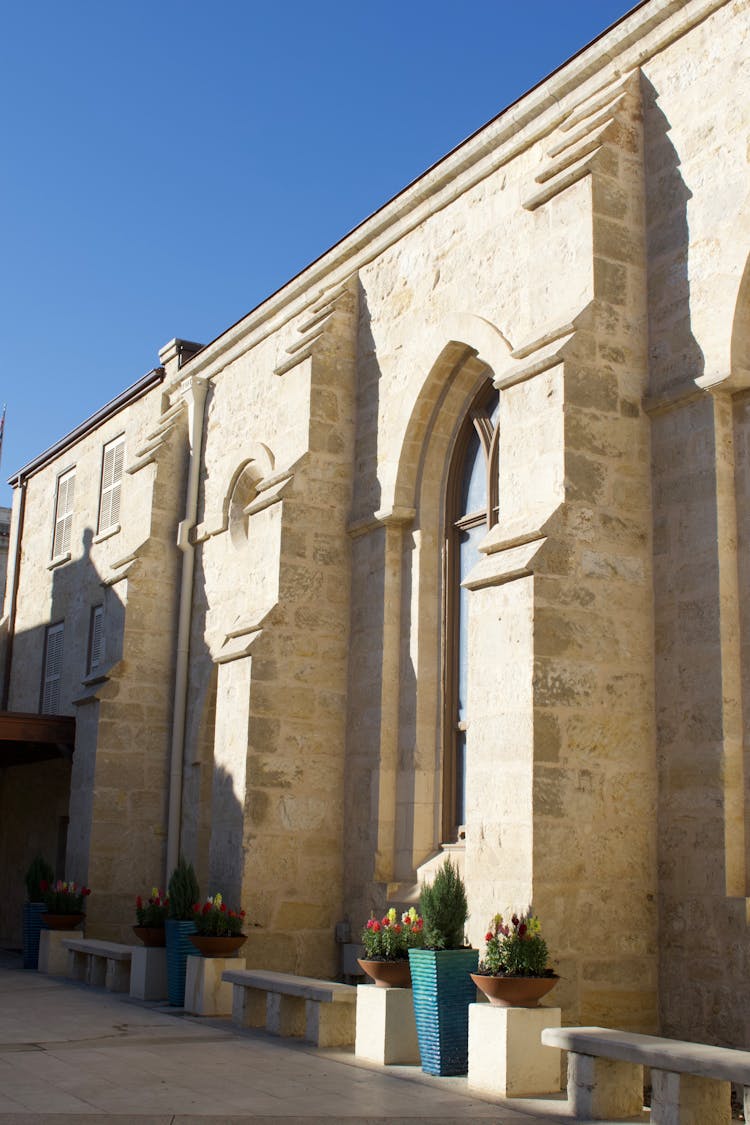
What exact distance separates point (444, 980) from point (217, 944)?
3.58m

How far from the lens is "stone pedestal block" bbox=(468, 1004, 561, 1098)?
7531 millimetres

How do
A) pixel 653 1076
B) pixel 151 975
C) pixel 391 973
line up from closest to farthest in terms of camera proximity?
1. pixel 653 1076
2. pixel 391 973
3. pixel 151 975

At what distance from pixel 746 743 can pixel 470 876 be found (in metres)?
2.15

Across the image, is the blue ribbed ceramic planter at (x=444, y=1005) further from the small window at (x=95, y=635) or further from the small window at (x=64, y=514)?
the small window at (x=64, y=514)

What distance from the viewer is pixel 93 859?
15391 mm

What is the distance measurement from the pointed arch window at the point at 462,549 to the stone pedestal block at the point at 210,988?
2.32m

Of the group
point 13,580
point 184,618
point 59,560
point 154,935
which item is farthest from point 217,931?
point 13,580

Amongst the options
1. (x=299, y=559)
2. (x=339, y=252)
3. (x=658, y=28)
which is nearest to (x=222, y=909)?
(x=299, y=559)

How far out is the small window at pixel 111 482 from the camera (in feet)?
64.3

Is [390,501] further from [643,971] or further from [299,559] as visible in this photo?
[643,971]

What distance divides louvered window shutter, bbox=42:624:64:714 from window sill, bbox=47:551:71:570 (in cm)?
103

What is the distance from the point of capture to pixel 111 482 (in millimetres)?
19938

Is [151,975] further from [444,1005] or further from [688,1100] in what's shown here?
[688,1100]

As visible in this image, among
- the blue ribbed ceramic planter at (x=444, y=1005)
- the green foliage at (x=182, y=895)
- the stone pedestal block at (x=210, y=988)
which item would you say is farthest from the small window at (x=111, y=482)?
the blue ribbed ceramic planter at (x=444, y=1005)
